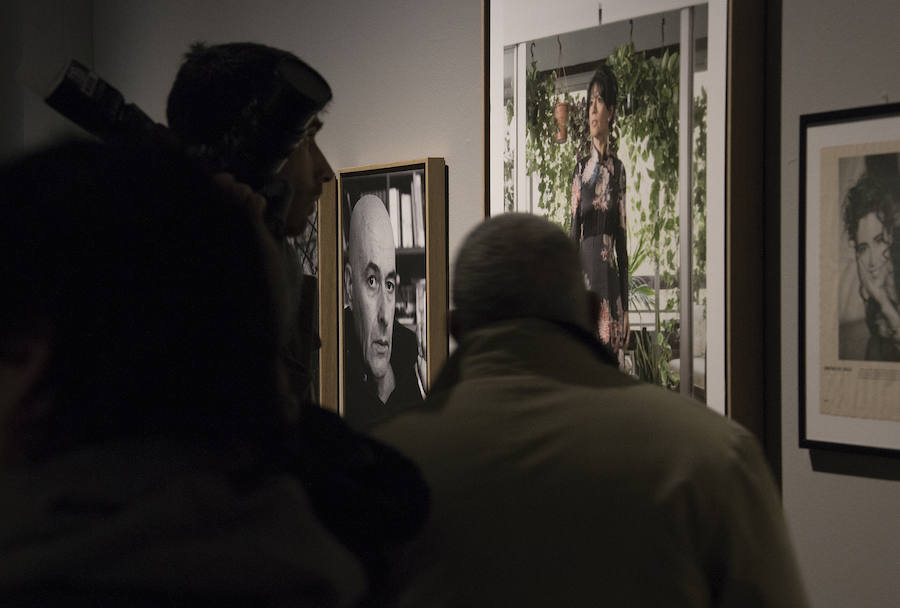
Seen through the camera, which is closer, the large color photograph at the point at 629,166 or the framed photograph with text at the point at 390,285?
the large color photograph at the point at 629,166

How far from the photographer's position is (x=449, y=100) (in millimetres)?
2006

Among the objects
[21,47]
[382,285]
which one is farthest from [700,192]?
[21,47]

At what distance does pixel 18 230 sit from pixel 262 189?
0.50 meters

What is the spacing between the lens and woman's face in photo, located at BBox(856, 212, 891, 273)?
1367 mm

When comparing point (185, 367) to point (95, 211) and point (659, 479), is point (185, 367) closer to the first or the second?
point (95, 211)

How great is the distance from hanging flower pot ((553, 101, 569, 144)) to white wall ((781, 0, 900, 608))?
468mm

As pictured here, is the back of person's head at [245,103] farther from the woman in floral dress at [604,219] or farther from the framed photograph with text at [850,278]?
the framed photograph with text at [850,278]

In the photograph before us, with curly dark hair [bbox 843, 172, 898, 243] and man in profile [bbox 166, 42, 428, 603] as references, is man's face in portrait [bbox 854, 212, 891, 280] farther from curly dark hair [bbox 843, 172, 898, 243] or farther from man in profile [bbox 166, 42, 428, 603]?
man in profile [bbox 166, 42, 428, 603]

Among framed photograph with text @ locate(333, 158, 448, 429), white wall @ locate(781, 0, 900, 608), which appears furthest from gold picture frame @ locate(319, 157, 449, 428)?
white wall @ locate(781, 0, 900, 608)

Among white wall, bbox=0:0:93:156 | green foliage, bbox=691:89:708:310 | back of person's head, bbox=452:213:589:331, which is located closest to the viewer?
back of person's head, bbox=452:213:589:331

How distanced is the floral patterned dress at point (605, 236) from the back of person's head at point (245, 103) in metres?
0.85

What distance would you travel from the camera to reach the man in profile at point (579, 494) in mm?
905

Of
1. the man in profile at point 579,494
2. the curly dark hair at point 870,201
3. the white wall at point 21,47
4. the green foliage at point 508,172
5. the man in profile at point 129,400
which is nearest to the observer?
the man in profile at point 129,400

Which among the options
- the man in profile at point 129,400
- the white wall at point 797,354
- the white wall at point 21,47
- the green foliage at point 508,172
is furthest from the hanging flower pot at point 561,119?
the white wall at point 21,47
